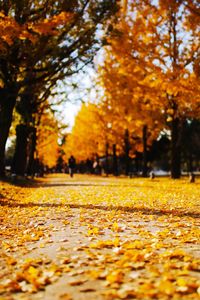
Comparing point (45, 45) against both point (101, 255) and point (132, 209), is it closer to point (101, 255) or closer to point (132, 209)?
point (132, 209)

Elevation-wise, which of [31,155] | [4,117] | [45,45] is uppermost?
[45,45]

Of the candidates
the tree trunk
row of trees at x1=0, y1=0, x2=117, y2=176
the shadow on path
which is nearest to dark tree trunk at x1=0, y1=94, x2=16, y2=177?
row of trees at x1=0, y1=0, x2=117, y2=176

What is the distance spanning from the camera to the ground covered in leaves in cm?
377

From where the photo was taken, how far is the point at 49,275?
425cm

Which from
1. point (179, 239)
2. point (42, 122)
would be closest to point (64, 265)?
point (179, 239)

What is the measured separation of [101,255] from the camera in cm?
508

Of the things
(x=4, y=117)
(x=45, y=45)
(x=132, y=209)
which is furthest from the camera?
(x=4, y=117)

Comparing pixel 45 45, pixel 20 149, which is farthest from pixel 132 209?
pixel 20 149

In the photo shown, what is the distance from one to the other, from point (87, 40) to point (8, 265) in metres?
15.7

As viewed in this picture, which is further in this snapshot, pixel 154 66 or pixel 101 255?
pixel 154 66

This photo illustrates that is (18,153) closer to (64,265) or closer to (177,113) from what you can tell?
(177,113)

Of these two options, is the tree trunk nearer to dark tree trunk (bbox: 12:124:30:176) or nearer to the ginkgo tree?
dark tree trunk (bbox: 12:124:30:176)

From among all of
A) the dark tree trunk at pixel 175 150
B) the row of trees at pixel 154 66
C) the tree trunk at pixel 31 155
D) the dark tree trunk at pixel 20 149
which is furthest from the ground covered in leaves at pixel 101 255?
the tree trunk at pixel 31 155

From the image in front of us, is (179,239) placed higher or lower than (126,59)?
lower
